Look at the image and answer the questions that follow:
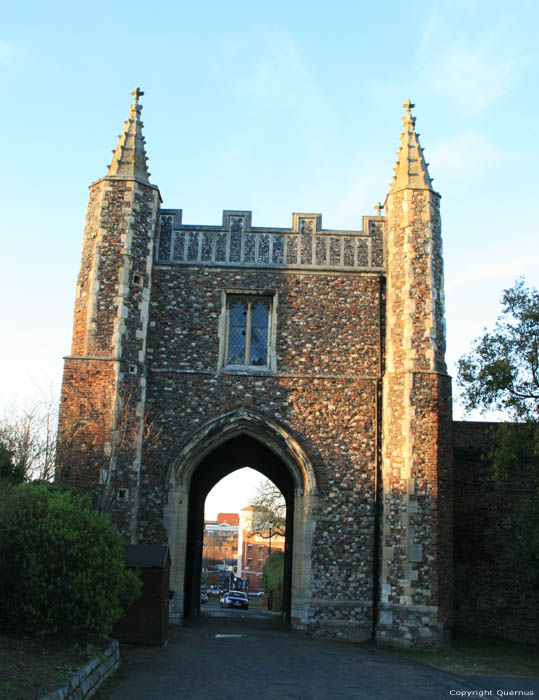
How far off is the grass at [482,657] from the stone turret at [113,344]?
21.0ft

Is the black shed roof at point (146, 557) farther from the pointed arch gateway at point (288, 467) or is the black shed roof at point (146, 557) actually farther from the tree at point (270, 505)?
the tree at point (270, 505)

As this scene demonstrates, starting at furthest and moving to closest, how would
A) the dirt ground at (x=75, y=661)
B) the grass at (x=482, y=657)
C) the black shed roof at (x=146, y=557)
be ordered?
the black shed roof at (x=146, y=557) → the grass at (x=482, y=657) → the dirt ground at (x=75, y=661)

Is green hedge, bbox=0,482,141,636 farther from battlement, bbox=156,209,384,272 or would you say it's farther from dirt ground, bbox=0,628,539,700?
battlement, bbox=156,209,384,272

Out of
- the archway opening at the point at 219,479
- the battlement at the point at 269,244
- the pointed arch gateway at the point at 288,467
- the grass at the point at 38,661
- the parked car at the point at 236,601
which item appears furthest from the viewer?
the parked car at the point at 236,601

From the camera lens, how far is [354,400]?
54.3ft

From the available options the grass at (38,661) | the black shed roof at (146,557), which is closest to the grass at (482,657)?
the black shed roof at (146,557)

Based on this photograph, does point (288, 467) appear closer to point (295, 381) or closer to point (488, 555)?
point (295, 381)

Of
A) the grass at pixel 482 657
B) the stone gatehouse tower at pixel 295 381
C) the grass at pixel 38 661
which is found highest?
the stone gatehouse tower at pixel 295 381

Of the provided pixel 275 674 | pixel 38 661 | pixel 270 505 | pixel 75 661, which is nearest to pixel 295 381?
pixel 275 674

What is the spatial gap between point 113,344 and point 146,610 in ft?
19.2

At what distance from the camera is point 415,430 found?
50.9 feet

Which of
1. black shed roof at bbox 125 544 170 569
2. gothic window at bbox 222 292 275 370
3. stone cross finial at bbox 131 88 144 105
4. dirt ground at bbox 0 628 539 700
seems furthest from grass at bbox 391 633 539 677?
stone cross finial at bbox 131 88 144 105

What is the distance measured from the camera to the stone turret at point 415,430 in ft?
48.5

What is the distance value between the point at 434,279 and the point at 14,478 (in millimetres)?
9872
